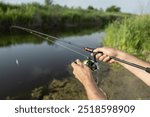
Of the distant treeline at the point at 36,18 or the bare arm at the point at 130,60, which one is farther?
the distant treeline at the point at 36,18

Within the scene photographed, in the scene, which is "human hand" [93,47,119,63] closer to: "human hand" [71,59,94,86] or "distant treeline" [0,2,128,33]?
"human hand" [71,59,94,86]

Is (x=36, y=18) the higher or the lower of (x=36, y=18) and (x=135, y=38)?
the lower

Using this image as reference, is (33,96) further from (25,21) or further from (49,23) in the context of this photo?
(49,23)

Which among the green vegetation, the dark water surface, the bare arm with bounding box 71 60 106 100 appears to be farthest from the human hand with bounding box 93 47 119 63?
the green vegetation

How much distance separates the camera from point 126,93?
697 centimetres

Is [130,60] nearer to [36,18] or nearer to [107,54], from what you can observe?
[107,54]

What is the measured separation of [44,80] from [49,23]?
1655 centimetres

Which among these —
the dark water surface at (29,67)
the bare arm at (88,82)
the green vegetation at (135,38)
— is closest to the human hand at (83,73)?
the bare arm at (88,82)

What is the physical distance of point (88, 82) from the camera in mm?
2404

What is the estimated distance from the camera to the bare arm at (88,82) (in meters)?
2.33

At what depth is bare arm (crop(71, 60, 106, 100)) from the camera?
233 cm

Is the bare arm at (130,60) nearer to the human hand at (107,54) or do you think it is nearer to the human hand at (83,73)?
the human hand at (107,54)

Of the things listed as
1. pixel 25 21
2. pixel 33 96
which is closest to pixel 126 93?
pixel 33 96

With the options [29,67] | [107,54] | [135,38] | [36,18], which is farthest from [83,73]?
[36,18]
